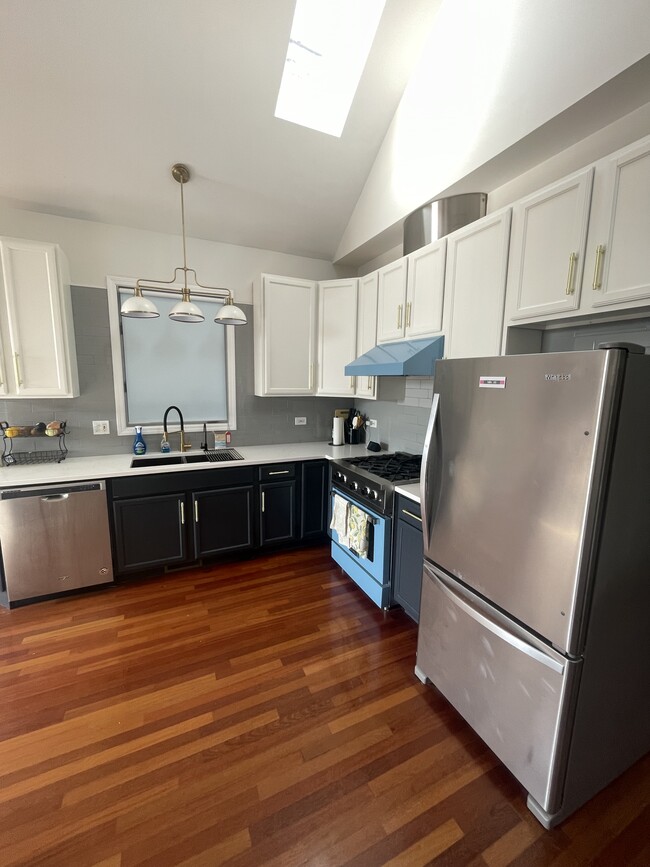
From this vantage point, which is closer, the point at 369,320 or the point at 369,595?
the point at 369,595

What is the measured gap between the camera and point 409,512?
2189 mm

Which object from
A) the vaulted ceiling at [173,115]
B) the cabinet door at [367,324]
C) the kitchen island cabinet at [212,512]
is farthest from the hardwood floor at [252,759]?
the vaulted ceiling at [173,115]

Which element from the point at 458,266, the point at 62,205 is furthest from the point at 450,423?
the point at 62,205

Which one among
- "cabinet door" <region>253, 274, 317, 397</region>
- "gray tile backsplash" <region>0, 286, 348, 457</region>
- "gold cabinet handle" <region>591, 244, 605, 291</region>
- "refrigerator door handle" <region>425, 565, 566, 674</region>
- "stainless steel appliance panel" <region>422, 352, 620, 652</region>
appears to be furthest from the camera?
"cabinet door" <region>253, 274, 317, 397</region>

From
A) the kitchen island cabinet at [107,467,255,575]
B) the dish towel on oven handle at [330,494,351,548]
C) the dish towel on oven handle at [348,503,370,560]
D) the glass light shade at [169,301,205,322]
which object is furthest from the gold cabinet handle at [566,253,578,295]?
the kitchen island cabinet at [107,467,255,575]

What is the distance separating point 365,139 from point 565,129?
4.69 ft

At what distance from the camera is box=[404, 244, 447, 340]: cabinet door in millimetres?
2299

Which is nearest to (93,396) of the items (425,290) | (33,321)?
(33,321)

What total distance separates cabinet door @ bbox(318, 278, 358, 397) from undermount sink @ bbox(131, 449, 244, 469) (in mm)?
1032

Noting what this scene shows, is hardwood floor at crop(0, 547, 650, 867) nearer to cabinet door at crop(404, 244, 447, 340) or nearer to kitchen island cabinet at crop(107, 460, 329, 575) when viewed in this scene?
kitchen island cabinet at crop(107, 460, 329, 575)

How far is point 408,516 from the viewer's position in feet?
7.21

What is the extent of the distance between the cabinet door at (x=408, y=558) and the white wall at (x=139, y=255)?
2.47m

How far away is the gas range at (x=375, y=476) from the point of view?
2.34 metres

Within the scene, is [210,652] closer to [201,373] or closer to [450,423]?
[450,423]
